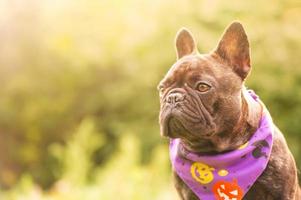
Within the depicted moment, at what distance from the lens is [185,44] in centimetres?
454

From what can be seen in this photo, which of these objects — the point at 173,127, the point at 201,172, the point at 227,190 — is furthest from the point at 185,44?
the point at 227,190

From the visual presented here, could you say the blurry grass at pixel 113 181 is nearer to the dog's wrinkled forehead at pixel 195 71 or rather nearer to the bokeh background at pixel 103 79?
the bokeh background at pixel 103 79

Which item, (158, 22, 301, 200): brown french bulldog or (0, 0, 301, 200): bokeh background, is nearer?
(158, 22, 301, 200): brown french bulldog

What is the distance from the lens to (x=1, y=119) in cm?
1444

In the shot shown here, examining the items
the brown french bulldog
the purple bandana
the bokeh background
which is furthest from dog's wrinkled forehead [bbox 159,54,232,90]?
the bokeh background

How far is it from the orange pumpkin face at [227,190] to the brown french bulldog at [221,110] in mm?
60

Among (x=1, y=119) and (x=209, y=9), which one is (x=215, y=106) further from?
(x=1, y=119)

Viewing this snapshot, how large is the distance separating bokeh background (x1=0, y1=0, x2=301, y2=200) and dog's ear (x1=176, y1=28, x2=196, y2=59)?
4349 millimetres

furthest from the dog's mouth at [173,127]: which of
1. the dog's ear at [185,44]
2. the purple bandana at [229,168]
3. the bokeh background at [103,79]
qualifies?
Result: the bokeh background at [103,79]

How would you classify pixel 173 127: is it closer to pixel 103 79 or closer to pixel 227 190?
pixel 227 190

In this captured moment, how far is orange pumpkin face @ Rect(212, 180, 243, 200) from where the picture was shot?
13.9ft

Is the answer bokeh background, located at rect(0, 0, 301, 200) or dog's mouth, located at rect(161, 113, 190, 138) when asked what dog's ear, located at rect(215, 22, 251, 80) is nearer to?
dog's mouth, located at rect(161, 113, 190, 138)

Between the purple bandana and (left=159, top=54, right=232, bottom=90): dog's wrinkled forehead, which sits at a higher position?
(left=159, top=54, right=232, bottom=90): dog's wrinkled forehead

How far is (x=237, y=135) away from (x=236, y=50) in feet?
1.64
